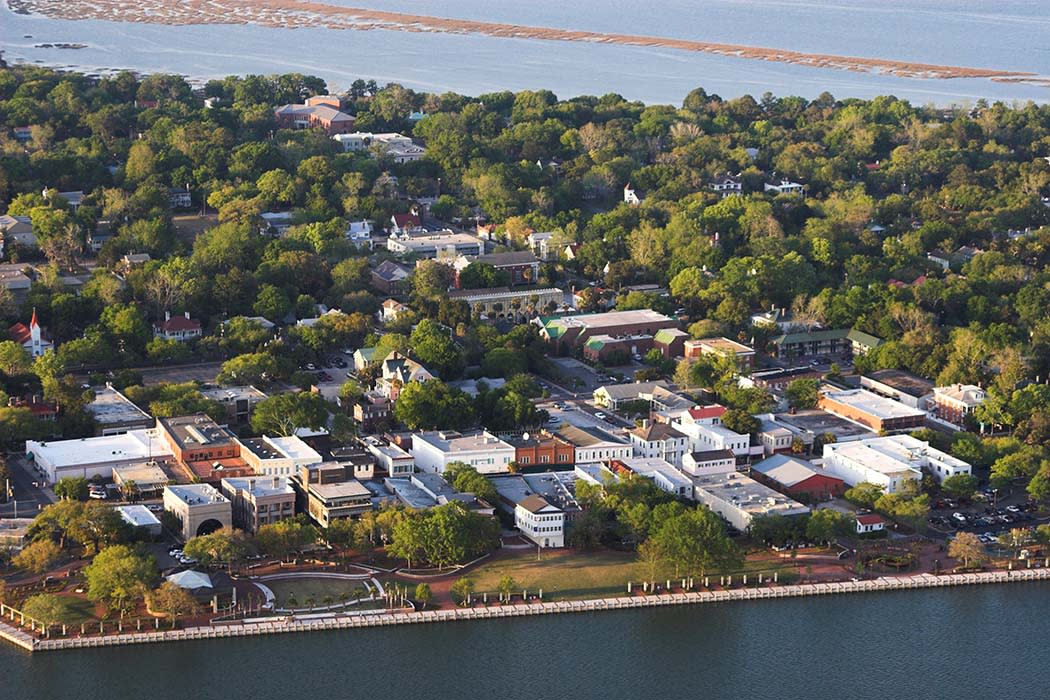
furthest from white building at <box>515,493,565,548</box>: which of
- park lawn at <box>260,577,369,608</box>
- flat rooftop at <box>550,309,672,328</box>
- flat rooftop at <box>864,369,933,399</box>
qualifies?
flat rooftop at <box>550,309,672,328</box>

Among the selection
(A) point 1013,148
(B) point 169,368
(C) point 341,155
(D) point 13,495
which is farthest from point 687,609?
(A) point 1013,148

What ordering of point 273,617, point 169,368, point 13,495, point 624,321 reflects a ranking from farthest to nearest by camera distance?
point 624,321
point 169,368
point 13,495
point 273,617

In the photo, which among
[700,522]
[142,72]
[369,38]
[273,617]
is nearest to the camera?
[273,617]

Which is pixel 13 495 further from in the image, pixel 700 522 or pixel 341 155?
pixel 341 155

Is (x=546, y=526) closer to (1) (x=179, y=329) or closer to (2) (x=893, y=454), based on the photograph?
(2) (x=893, y=454)

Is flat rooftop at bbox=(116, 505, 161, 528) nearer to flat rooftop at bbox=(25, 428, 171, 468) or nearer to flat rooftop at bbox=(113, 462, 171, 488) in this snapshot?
flat rooftop at bbox=(113, 462, 171, 488)

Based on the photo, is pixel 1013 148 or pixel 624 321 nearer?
pixel 624 321
